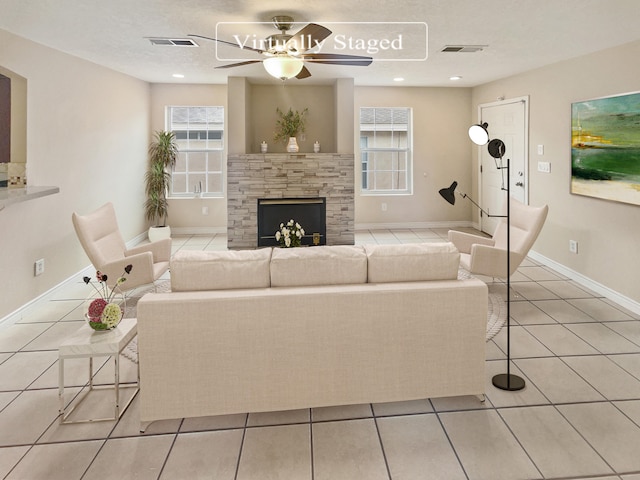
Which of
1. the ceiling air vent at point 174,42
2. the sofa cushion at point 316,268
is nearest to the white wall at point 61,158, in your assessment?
the ceiling air vent at point 174,42

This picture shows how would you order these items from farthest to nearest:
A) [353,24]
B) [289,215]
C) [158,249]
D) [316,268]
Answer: [289,215] → [158,249] → [353,24] → [316,268]

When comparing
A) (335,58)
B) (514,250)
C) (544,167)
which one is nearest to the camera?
(335,58)

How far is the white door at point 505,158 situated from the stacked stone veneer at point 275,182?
7.53 feet

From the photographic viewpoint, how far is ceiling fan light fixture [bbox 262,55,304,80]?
11.8 feet

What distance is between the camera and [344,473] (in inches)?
75.7

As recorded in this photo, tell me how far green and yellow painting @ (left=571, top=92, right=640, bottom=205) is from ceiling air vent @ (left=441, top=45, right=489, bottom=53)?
48.8 inches

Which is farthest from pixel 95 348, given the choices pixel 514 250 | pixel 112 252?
pixel 514 250

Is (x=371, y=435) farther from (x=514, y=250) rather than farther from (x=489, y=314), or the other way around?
(x=514, y=250)

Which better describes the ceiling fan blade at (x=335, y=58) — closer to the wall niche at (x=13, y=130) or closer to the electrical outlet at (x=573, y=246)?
the wall niche at (x=13, y=130)

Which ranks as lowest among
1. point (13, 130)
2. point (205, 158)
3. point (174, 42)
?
point (13, 130)

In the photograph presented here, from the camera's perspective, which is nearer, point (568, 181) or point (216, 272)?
point (216, 272)

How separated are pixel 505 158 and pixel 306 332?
221 inches

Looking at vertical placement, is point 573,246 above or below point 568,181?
below

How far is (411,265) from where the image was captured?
238 centimetres
